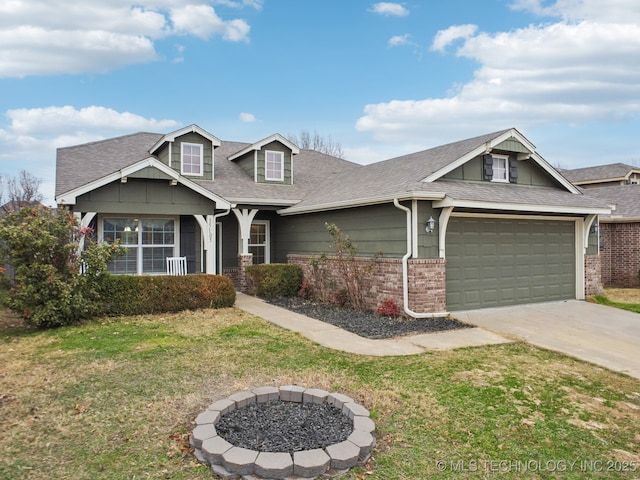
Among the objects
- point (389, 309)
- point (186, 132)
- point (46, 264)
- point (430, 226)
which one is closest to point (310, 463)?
point (389, 309)

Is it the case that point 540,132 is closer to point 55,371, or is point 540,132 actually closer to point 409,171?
point 409,171

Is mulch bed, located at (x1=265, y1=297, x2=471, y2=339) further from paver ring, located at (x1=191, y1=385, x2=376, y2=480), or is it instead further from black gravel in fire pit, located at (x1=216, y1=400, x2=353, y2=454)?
paver ring, located at (x1=191, y1=385, x2=376, y2=480)

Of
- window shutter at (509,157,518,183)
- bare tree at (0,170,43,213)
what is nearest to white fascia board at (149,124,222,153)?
window shutter at (509,157,518,183)

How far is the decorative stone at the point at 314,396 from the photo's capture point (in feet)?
15.2

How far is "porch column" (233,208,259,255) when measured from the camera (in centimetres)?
1377

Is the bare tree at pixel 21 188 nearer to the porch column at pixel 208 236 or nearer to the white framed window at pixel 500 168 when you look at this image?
the porch column at pixel 208 236

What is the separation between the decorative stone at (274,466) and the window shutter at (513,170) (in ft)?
34.9

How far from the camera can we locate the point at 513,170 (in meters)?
12.0

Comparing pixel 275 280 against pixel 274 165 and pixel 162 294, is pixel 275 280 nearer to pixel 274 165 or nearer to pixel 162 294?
pixel 162 294

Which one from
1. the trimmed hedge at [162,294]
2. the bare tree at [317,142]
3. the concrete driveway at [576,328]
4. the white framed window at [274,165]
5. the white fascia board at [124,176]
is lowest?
the concrete driveway at [576,328]

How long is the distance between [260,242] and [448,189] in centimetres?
739

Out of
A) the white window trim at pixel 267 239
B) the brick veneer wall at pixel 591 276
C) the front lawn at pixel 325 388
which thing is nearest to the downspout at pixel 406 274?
the front lawn at pixel 325 388

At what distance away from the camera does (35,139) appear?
25172 millimetres

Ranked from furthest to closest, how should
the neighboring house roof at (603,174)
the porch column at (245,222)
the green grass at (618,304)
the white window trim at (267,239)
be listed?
the neighboring house roof at (603,174) → the white window trim at (267,239) → the porch column at (245,222) → the green grass at (618,304)
